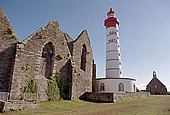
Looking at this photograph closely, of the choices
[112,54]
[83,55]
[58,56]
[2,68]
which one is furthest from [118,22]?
[2,68]

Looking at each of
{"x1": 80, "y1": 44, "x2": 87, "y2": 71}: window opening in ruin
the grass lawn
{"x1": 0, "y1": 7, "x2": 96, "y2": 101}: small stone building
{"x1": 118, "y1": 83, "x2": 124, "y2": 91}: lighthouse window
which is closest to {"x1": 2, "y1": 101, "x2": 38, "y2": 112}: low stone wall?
the grass lawn

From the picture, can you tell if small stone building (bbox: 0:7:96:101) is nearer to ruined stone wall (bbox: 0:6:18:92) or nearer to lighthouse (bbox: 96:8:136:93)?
ruined stone wall (bbox: 0:6:18:92)

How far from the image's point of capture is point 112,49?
3052cm

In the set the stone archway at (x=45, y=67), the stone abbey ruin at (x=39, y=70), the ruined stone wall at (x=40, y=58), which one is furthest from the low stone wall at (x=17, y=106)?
the stone archway at (x=45, y=67)

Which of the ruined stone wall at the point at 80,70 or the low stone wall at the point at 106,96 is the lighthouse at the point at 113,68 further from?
the ruined stone wall at the point at 80,70

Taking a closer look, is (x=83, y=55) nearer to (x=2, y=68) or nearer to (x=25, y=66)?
(x=25, y=66)

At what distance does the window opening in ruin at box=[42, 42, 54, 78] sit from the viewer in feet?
61.5

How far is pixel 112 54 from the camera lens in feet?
99.3

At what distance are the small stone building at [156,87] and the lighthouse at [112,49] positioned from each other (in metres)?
25.3

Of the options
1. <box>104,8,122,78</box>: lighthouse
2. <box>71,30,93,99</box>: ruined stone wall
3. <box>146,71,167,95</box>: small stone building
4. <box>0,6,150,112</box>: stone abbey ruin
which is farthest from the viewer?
<box>146,71,167,95</box>: small stone building

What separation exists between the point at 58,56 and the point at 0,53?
22.3 ft

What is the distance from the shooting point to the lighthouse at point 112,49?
2942 cm

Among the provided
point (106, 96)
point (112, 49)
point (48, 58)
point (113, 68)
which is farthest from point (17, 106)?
point (112, 49)

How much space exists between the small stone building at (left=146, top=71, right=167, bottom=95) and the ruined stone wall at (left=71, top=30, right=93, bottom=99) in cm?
3116
